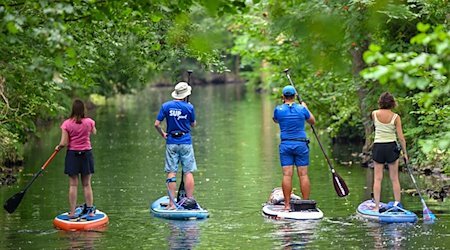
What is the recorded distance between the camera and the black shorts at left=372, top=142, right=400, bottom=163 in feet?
42.1

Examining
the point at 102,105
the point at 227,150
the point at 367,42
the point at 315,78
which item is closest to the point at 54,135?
the point at 227,150

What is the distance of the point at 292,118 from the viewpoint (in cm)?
1312

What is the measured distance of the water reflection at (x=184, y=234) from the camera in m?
11.0

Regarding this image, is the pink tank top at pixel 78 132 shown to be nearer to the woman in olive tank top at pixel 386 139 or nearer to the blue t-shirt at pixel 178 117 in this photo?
the blue t-shirt at pixel 178 117

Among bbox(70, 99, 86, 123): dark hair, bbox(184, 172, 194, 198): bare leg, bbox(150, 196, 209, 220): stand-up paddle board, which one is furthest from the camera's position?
bbox(184, 172, 194, 198): bare leg

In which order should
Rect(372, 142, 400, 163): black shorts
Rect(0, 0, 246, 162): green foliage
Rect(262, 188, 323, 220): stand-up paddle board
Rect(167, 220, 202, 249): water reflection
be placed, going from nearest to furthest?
Rect(0, 0, 246, 162): green foliage < Rect(167, 220, 202, 249): water reflection < Rect(262, 188, 323, 220): stand-up paddle board < Rect(372, 142, 400, 163): black shorts

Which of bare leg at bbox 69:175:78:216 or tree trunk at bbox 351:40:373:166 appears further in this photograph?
tree trunk at bbox 351:40:373:166

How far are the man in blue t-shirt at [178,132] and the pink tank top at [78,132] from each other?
1.26 m

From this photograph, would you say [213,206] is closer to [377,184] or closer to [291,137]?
[291,137]

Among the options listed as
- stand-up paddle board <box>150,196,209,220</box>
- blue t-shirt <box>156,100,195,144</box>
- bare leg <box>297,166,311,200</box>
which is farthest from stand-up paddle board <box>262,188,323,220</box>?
blue t-shirt <box>156,100,195,144</box>

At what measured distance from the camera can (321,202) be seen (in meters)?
14.9

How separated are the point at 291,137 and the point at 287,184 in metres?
0.64

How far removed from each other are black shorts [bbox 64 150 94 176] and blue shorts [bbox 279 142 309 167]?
8.71 feet

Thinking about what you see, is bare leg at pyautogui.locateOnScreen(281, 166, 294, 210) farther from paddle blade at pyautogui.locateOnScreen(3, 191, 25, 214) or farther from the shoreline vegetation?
paddle blade at pyautogui.locateOnScreen(3, 191, 25, 214)
